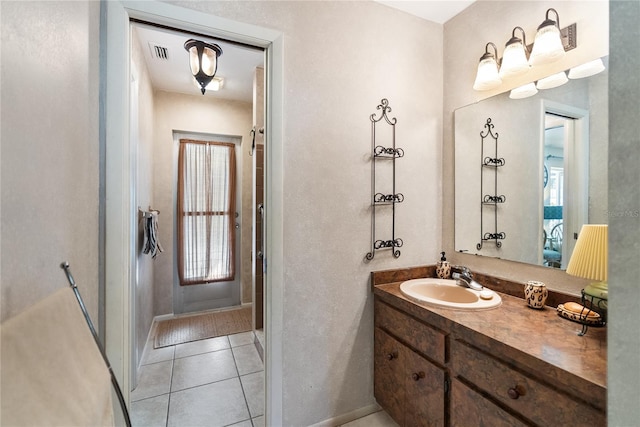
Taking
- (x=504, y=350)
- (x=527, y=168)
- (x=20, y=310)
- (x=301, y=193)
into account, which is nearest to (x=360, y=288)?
(x=301, y=193)

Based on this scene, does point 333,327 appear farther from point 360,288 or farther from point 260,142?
point 260,142

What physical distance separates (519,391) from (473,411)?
0.88ft

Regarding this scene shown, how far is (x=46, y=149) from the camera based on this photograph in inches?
29.6

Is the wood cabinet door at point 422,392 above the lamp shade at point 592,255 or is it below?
below

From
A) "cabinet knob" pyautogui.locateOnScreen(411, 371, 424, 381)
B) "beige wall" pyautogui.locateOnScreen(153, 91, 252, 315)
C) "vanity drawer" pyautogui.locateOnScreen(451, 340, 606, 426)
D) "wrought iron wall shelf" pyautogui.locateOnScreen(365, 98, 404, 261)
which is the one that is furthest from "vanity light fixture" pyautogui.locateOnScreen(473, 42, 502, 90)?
"beige wall" pyautogui.locateOnScreen(153, 91, 252, 315)

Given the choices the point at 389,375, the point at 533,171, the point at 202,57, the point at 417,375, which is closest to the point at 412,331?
the point at 417,375

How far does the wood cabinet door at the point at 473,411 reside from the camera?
1.07 metres

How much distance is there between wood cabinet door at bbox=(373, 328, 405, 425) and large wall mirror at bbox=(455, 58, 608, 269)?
82cm

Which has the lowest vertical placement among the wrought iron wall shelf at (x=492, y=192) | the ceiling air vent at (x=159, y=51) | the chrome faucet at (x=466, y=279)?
the chrome faucet at (x=466, y=279)

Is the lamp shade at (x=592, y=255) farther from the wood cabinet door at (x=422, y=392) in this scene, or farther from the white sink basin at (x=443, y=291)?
the wood cabinet door at (x=422, y=392)

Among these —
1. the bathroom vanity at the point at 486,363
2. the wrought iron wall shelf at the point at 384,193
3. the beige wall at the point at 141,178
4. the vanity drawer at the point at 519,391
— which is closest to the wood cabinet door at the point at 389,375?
the bathroom vanity at the point at 486,363

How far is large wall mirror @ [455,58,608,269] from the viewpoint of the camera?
1308 millimetres

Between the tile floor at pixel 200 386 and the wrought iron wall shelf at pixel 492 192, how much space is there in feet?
6.14

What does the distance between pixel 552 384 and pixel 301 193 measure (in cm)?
130
